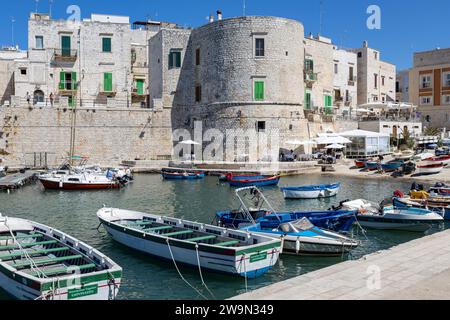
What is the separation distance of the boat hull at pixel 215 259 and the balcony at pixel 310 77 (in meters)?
32.2

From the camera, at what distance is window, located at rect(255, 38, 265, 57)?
3819 cm

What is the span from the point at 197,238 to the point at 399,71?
72378 mm

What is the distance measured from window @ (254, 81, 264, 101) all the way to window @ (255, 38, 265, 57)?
228 centimetres

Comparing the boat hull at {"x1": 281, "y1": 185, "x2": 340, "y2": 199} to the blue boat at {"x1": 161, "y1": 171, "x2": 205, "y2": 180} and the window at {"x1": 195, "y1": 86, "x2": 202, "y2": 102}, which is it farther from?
the window at {"x1": 195, "y1": 86, "x2": 202, "y2": 102}

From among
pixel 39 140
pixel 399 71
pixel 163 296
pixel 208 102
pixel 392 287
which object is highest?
pixel 399 71

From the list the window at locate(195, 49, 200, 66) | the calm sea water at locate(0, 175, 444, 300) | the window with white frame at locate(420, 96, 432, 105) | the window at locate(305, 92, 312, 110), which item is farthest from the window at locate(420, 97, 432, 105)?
the window at locate(195, 49, 200, 66)

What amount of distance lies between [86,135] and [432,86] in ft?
132

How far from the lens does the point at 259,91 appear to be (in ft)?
126

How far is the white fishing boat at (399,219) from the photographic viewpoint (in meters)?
16.0

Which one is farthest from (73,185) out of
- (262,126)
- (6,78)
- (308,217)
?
(6,78)

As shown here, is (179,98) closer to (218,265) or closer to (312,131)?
(312,131)

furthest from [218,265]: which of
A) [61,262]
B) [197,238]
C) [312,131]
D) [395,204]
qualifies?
[312,131]

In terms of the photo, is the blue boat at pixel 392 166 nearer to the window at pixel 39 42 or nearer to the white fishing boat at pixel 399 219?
the white fishing boat at pixel 399 219

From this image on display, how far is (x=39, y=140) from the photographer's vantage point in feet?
125
